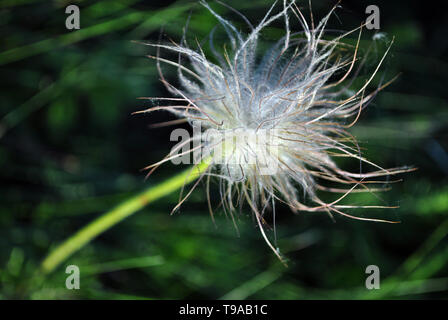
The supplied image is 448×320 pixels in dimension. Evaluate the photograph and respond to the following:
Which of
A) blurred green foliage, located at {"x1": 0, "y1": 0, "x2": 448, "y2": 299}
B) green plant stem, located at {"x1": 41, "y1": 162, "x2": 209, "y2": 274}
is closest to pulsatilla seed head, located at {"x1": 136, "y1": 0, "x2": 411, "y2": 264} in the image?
green plant stem, located at {"x1": 41, "y1": 162, "x2": 209, "y2": 274}

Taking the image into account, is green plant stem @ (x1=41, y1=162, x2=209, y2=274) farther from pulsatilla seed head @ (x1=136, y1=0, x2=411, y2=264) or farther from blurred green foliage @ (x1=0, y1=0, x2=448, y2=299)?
blurred green foliage @ (x1=0, y1=0, x2=448, y2=299)

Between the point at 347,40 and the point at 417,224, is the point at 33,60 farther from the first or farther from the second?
the point at 417,224

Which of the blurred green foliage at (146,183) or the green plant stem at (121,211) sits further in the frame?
the blurred green foliage at (146,183)

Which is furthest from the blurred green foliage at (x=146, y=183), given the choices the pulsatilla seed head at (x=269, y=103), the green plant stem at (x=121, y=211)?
the pulsatilla seed head at (x=269, y=103)

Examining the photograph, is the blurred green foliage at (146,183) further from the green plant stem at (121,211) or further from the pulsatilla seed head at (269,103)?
the pulsatilla seed head at (269,103)

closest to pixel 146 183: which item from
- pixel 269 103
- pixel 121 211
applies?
pixel 121 211

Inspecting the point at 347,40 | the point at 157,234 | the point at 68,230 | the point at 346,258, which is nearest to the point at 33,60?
the point at 68,230
